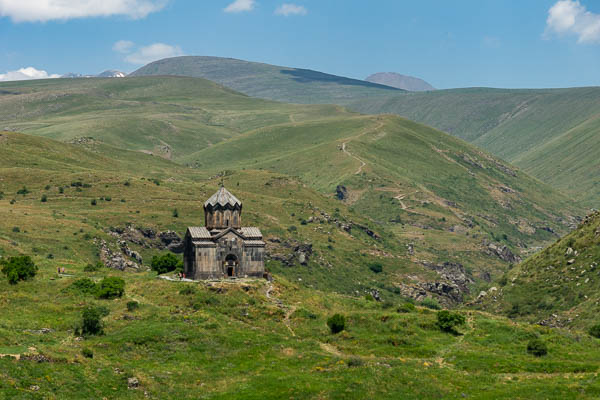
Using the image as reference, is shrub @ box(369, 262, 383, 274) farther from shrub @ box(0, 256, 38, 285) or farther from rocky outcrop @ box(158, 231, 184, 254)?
shrub @ box(0, 256, 38, 285)

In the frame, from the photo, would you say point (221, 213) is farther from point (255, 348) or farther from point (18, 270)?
point (255, 348)

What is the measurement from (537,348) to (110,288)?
129 ft

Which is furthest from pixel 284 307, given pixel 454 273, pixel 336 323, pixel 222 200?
pixel 454 273

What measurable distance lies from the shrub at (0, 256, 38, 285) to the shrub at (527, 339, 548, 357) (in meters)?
48.0

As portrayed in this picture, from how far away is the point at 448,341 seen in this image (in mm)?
69250

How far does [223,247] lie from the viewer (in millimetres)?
85188

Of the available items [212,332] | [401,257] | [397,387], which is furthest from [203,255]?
[401,257]

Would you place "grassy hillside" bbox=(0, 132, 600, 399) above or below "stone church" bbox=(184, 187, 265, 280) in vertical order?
below

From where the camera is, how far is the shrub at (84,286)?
250 ft

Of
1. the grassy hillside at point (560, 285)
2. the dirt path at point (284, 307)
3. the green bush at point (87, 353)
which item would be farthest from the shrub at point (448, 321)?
the green bush at point (87, 353)

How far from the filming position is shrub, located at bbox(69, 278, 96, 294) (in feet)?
250

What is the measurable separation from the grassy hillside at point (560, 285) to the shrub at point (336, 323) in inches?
1476

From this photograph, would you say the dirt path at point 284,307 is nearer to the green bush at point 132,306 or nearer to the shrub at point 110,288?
the green bush at point 132,306

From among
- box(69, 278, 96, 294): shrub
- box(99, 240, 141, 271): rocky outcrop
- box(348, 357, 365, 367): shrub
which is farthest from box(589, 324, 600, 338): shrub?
box(99, 240, 141, 271): rocky outcrop
